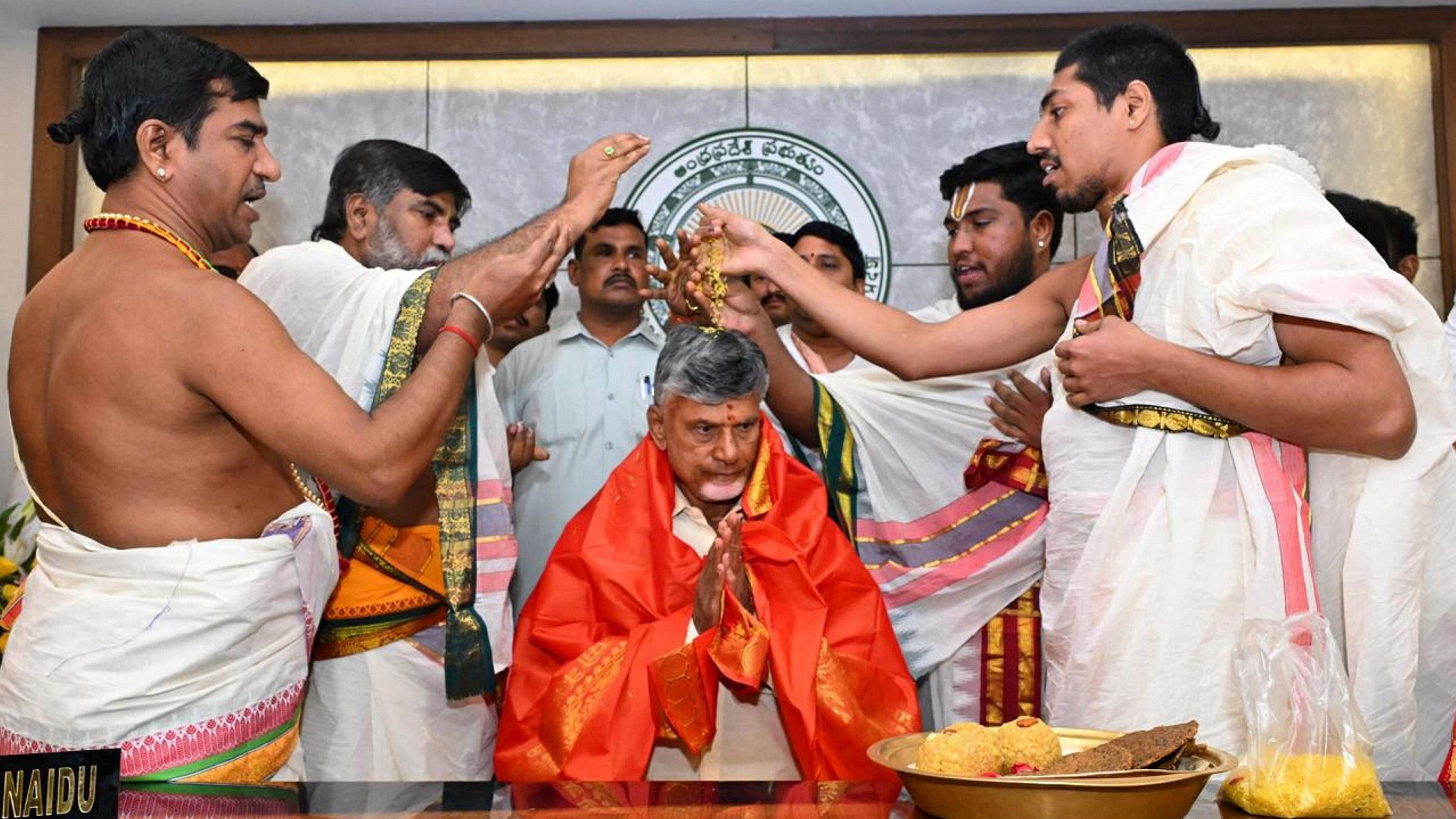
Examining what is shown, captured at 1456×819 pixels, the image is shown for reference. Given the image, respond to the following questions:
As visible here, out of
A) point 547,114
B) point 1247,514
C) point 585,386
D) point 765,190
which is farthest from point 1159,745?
point 547,114

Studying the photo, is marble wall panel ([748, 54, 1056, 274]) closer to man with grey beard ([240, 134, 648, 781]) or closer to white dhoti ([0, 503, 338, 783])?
man with grey beard ([240, 134, 648, 781])

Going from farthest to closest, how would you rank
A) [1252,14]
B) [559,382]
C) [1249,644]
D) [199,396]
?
[1252,14] → [559,382] → [199,396] → [1249,644]

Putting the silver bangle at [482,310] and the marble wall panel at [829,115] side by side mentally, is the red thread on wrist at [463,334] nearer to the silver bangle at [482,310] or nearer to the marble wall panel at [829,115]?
the silver bangle at [482,310]

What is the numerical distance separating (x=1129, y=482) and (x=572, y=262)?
2906mm

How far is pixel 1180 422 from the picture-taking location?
8.71 feet

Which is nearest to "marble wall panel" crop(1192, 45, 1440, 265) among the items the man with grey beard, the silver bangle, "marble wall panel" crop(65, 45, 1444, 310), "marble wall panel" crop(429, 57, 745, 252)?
"marble wall panel" crop(65, 45, 1444, 310)

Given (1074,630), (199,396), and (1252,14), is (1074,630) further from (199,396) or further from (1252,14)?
(1252,14)

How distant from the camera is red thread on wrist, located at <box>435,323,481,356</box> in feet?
8.55

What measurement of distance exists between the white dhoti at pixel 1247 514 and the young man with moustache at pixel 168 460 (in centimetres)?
130

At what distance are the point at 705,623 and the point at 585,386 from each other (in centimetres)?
190

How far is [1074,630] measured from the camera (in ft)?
8.96

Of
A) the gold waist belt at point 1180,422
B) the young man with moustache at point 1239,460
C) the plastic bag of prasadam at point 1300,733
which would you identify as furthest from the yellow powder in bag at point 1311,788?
the gold waist belt at point 1180,422

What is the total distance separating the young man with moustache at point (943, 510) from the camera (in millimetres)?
3883

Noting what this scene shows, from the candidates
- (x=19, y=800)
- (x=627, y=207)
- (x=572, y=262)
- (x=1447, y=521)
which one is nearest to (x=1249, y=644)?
(x=1447, y=521)
